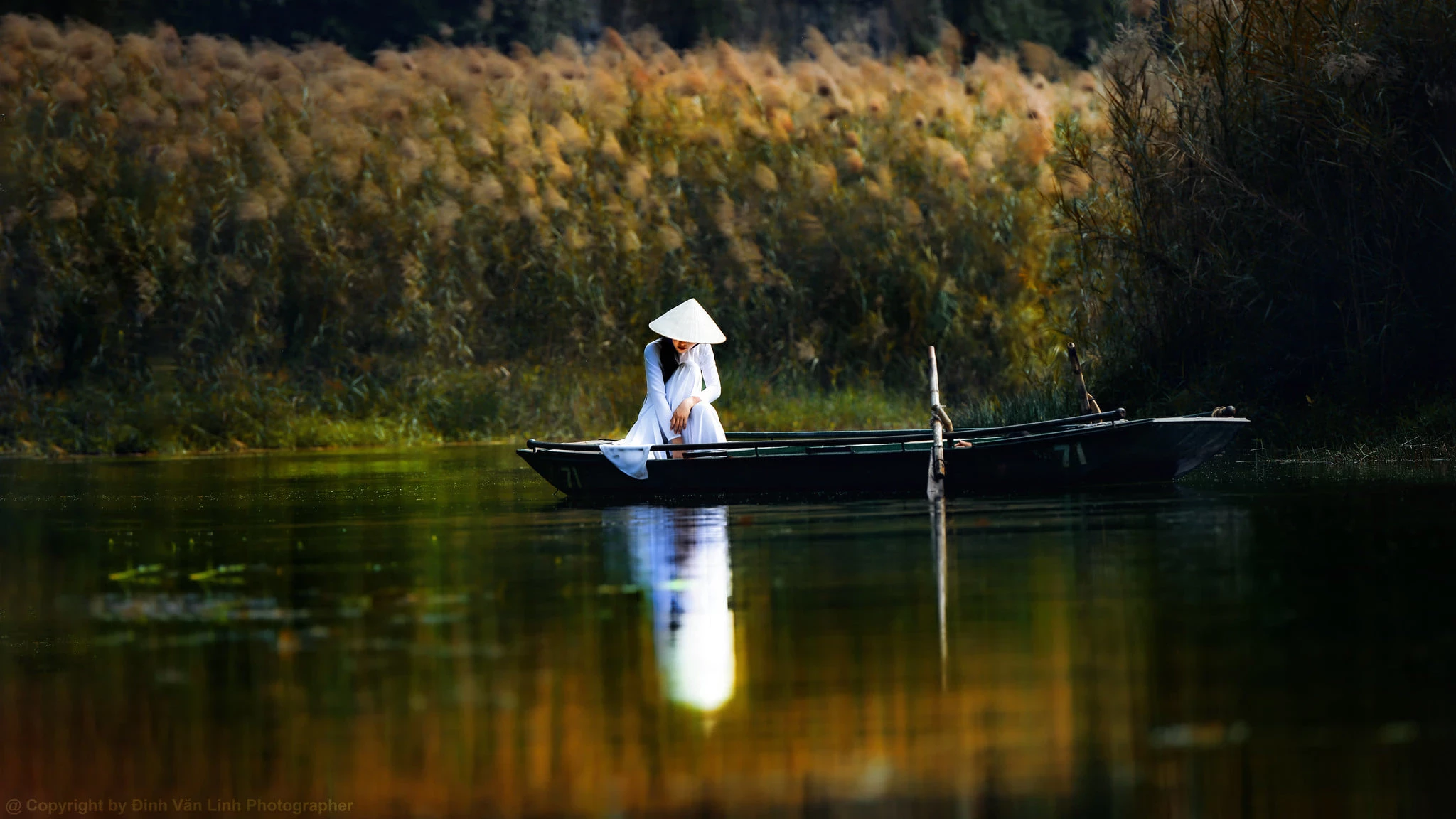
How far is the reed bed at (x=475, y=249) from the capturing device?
1001 inches

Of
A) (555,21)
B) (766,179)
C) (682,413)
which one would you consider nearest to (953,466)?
(682,413)

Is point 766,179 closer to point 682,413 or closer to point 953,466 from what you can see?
point 682,413

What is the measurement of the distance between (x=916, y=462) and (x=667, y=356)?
225 cm

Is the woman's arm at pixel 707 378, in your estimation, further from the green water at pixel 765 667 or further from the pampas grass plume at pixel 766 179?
the pampas grass plume at pixel 766 179

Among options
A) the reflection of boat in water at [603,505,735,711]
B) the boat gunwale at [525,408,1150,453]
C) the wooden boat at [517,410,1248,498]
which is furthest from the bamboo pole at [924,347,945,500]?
the reflection of boat in water at [603,505,735,711]

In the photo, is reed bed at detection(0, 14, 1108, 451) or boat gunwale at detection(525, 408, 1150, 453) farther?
reed bed at detection(0, 14, 1108, 451)

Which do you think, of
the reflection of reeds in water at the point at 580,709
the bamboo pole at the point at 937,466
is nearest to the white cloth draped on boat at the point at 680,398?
the bamboo pole at the point at 937,466

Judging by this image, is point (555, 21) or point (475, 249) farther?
point (555, 21)

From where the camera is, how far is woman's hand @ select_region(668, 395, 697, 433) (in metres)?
16.0

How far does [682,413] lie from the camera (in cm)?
1605

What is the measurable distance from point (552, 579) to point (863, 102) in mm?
18955

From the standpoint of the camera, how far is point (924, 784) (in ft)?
18.8

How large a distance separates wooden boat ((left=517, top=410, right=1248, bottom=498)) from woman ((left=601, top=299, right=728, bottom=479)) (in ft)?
0.49

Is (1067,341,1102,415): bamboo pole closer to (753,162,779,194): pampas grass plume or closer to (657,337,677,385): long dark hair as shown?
(657,337,677,385): long dark hair
